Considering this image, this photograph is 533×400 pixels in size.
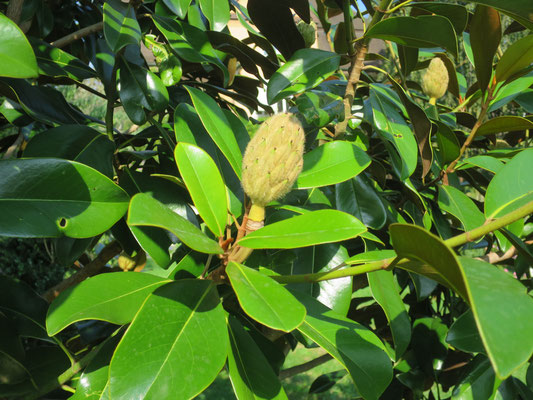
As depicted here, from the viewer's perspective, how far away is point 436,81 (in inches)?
→ 57.9

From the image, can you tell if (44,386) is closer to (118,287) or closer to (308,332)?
(118,287)

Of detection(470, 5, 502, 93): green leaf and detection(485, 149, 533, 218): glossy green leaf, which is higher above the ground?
detection(470, 5, 502, 93): green leaf

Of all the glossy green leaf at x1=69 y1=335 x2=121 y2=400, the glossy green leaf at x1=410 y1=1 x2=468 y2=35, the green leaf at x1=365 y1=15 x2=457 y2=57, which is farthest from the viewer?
the glossy green leaf at x1=410 y1=1 x2=468 y2=35

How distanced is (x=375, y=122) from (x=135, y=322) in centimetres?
63

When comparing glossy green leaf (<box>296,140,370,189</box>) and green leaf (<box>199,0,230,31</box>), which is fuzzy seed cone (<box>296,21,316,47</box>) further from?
glossy green leaf (<box>296,140,370,189</box>)

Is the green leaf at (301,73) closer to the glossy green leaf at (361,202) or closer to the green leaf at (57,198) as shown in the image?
the glossy green leaf at (361,202)

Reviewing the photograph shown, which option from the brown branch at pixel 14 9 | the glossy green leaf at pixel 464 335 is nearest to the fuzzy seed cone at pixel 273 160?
the glossy green leaf at pixel 464 335

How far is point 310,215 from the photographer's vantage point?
2.27 feet

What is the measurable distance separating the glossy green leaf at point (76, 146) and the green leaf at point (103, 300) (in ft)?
0.93

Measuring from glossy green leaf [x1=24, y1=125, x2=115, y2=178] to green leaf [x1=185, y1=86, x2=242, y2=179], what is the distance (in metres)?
0.26

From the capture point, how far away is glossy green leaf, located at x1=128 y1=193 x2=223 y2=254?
0.58 meters

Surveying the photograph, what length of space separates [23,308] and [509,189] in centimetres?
99

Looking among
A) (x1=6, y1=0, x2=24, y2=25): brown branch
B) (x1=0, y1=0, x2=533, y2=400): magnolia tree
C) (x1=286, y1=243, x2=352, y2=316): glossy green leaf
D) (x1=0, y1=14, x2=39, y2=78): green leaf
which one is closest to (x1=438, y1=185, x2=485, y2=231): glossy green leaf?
(x1=0, y1=0, x2=533, y2=400): magnolia tree

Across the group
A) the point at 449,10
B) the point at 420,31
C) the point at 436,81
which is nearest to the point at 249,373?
the point at 420,31
